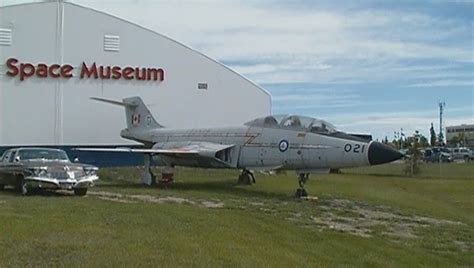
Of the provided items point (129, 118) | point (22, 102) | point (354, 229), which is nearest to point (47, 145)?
point (22, 102)

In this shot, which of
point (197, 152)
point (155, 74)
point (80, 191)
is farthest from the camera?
point (155, 74)

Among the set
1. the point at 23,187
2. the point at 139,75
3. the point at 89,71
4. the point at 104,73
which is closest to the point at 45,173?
the point at 23,187

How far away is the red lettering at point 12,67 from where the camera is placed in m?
31.7

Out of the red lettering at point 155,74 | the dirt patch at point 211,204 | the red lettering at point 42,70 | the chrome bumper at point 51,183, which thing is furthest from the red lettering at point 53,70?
the dirt patch at point 211,204

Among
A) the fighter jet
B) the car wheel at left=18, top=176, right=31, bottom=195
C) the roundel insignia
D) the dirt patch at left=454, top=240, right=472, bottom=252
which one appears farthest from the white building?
the dirt patch at left=454, top=240, right=472, bottom=252

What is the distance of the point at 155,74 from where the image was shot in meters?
35.4

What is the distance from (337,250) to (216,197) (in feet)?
30.3

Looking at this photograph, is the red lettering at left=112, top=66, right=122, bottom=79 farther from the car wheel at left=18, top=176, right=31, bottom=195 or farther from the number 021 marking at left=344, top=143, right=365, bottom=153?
the number 021 marking at left=344, top=143, right=365, bottom=153

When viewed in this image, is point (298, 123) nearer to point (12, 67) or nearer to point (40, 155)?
point (40, 155)

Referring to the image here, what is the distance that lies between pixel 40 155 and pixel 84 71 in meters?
14.6

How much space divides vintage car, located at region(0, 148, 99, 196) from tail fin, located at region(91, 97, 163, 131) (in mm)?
11707

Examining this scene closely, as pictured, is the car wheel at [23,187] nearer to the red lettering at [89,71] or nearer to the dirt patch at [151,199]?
the dirt patch at [151,199]

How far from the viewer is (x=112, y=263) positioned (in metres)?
8.79

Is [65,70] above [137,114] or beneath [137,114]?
above
